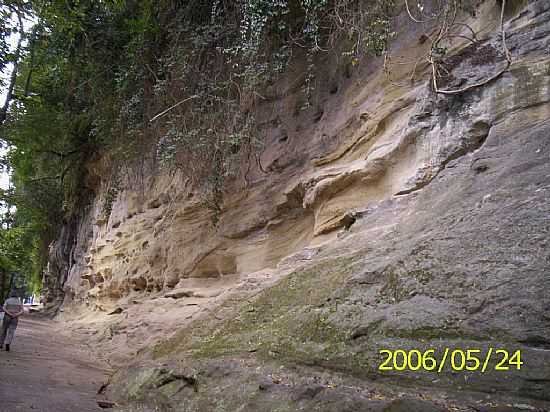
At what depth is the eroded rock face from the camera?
8.04ft

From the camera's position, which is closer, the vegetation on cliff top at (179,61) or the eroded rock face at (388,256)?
the eroded rock face at (388,256)

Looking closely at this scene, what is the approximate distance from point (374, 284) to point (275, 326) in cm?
88

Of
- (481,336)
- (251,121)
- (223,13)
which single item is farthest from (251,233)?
(481,336)

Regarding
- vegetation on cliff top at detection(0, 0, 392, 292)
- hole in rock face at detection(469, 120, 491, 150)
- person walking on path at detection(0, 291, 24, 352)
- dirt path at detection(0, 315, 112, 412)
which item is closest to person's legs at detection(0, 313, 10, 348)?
person walking on path at detection(0, 291, 24, 352)

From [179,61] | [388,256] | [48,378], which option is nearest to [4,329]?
[48,378]

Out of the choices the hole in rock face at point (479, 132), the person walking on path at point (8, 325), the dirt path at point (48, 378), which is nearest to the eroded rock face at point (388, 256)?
the hole in rock face at point (479, 132)

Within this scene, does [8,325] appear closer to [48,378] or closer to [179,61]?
[48,378]

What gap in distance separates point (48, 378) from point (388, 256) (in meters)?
4.05
